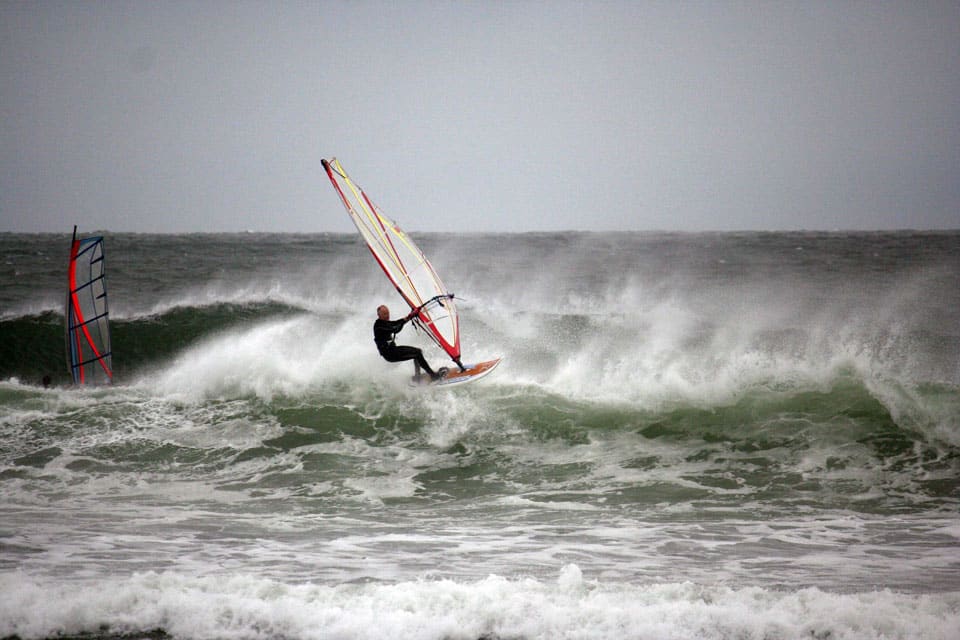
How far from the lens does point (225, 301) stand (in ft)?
59.8

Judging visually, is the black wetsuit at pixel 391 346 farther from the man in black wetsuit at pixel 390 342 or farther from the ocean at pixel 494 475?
the ocean at pixel 494 475

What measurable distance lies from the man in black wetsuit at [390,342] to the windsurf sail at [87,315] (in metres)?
5.02

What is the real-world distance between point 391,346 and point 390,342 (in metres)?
0.08

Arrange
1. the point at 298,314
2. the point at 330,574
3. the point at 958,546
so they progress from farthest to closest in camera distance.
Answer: the point at 298,314 → the point at 958,546 → the point at 330,574

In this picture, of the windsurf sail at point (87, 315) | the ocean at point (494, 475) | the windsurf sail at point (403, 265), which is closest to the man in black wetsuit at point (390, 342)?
the windsurf sail at point (403, 265)

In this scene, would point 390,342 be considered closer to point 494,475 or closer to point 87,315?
point 494,475

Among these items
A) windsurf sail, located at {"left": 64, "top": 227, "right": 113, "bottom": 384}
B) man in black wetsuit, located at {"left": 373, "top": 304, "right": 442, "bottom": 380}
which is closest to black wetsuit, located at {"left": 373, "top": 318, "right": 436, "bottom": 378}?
man in black wetsuit, located at {"left": 373, "top": 304, "right": 442, "bottom": 380}

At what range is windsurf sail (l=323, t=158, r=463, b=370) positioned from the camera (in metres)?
10.7

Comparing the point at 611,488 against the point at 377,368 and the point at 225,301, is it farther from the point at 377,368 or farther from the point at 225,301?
the point at 225,301

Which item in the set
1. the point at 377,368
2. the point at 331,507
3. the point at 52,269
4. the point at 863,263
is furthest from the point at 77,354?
the point at 863,263

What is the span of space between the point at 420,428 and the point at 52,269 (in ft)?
68.0

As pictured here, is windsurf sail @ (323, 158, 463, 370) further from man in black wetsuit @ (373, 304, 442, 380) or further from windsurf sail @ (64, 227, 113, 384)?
windsurf sail @ (64, 227, 113, 384)

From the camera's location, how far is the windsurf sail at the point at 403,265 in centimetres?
1072

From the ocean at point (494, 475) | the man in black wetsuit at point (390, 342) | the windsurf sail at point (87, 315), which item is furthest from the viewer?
the windsurf sail at point (87, 315)
